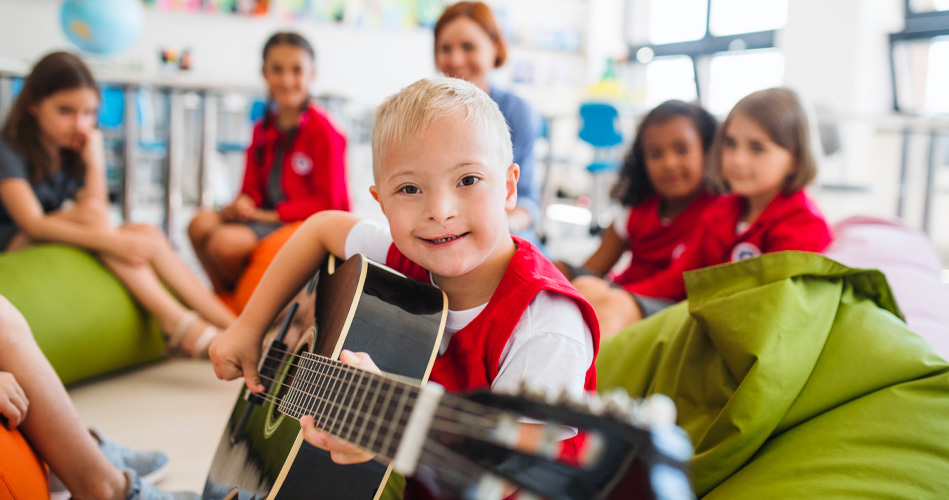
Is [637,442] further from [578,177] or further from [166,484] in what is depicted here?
[578,177]

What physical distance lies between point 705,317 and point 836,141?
3556 mm

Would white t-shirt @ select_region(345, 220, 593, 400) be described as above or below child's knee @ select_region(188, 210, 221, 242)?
above

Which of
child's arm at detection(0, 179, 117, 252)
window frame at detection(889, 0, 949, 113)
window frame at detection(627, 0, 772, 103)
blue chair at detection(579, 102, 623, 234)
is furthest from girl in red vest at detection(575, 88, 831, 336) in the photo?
window frame at detection(627, 0, 772, 103)

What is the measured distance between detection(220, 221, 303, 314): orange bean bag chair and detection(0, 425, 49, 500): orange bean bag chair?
1.12 metres

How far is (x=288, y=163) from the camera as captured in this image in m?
2.63

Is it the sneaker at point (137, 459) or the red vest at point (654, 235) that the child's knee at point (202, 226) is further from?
the red vest at point (654, 235)

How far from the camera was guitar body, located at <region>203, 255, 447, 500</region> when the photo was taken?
851 millimetres

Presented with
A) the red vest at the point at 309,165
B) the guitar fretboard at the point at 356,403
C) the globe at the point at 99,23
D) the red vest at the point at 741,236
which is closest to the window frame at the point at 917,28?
the red vest at the point at 741,236

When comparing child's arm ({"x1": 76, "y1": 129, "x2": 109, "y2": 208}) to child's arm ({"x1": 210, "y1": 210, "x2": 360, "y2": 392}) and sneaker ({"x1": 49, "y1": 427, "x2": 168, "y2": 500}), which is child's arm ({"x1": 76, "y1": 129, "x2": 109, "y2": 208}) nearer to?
sneaker ({"x1": 49, "y1": 427, "x2": 168, "y2": 500})

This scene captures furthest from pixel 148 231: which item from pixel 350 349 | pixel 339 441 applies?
pixel 339 441

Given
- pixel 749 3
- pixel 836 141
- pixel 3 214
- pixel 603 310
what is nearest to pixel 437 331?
pixel 603 310

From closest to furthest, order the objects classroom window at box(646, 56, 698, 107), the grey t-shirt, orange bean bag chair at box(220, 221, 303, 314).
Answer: the grey t-shirt, orange bean bag chair at box(220, 221, 303, 314), classroom window at box(646, 56, 698, 107)

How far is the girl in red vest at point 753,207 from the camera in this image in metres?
1.68

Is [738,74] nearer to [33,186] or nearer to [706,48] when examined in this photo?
[706,48]
